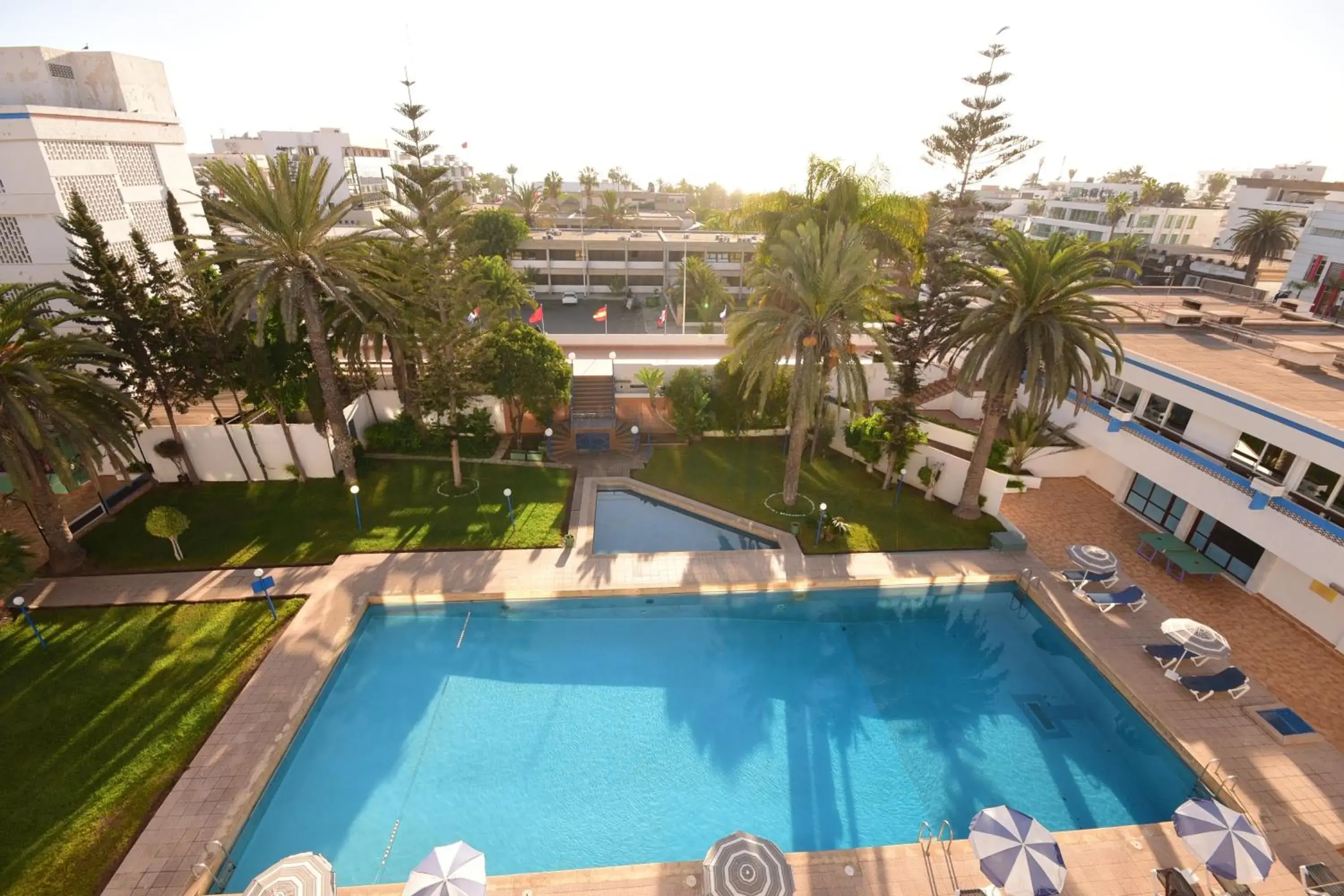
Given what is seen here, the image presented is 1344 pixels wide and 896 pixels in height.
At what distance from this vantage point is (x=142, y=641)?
15320mm

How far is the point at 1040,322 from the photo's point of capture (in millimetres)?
17984

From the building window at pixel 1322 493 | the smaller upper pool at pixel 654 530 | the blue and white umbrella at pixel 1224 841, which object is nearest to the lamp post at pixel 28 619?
the smaller upper pool at pixel 654 530

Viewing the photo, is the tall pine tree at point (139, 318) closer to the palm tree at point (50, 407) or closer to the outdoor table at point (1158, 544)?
the palm tree at point (50, 407)

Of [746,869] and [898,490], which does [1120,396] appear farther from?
[746,869]

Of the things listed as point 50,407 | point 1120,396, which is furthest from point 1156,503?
point 50,407

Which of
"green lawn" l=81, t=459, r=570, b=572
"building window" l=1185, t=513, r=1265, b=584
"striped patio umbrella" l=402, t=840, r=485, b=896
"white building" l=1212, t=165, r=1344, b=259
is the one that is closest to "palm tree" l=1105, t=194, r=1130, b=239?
"white building" l=1212, t=165, r=1344, b=259

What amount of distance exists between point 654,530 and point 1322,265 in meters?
55.9

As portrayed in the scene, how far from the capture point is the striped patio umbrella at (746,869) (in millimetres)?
9570

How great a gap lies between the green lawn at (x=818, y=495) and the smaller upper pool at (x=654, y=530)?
0.84 m

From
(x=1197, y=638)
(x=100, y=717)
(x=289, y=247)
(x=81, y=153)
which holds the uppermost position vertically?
(x=81, y=153)

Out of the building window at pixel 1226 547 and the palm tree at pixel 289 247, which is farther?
the building window at pixel 1226 547

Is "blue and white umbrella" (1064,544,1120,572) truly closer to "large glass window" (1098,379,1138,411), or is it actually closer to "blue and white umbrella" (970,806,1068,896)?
"large glass window" (1098,379,1138,411)

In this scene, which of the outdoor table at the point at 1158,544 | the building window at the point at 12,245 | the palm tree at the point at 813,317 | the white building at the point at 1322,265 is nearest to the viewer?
the palm tree at the point at 813,317

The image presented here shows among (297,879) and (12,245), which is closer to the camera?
(297,879)
